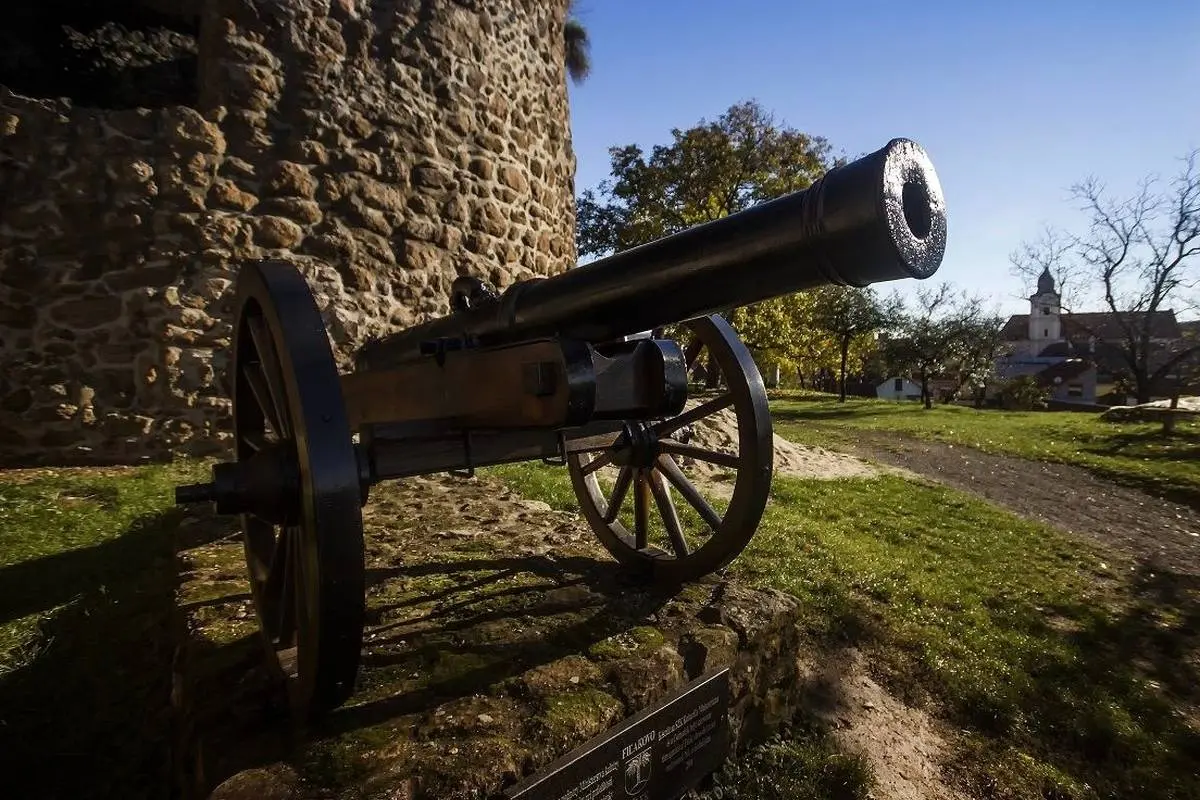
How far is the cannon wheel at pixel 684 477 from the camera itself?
8.43 feet

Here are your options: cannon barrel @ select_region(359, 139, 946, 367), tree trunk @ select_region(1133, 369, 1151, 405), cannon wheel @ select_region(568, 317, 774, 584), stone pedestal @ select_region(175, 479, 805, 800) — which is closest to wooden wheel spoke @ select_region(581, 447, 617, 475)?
cannon wheel @ select_region(568, 317, 774, 584)

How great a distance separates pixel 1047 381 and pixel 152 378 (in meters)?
54.0

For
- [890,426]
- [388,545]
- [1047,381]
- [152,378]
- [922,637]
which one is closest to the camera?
[388,545]

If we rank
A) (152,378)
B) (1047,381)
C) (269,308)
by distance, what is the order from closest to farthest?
(269,308) < (152,378) < (1047,381)

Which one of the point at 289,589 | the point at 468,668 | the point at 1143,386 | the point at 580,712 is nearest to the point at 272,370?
the point at 289,589

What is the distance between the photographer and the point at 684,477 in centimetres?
297

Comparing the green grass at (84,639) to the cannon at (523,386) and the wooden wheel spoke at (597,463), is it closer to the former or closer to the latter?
the cannon at (523,386)

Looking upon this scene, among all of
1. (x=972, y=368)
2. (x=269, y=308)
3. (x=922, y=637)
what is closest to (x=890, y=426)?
(x=922, y=637)

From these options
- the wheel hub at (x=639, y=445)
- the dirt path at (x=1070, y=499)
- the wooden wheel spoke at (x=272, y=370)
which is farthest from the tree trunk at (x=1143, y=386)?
the wooden wheel spoke at (x=272, y=370)

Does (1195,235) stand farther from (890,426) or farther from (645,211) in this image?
(645,211)

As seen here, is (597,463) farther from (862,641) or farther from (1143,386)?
(1143,386)

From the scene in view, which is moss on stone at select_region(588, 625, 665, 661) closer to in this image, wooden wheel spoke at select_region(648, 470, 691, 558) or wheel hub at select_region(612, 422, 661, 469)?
wooden wheel spoke at select_region(648, 470, 691, 558)

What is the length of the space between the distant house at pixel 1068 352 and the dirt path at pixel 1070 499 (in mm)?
26255

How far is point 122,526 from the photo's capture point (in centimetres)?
382
